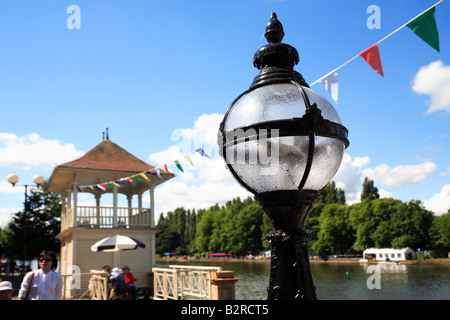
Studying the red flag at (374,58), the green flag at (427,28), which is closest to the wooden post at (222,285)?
the red flag at (374,58)

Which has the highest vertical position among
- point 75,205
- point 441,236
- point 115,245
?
point 75,205

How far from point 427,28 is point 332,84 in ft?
7.47

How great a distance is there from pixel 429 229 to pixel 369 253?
11020 mm

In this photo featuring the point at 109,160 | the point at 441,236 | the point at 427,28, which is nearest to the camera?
the point at 427,28

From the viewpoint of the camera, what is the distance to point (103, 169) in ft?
61.0

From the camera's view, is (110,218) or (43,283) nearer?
(43,283)

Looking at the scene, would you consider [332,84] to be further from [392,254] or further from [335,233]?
[335,233]

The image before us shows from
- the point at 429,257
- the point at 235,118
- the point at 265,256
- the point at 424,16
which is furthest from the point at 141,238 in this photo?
the point at 265,256

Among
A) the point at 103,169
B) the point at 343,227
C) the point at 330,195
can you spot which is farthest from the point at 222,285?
the point at 330,195

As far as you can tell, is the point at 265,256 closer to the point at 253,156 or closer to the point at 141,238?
the point at 141,238

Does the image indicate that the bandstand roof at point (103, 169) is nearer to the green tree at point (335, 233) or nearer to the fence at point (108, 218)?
the fence at point (108, 218)

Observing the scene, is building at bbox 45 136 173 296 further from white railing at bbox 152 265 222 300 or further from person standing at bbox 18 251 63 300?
person standing at bbox 18 251 63 300
